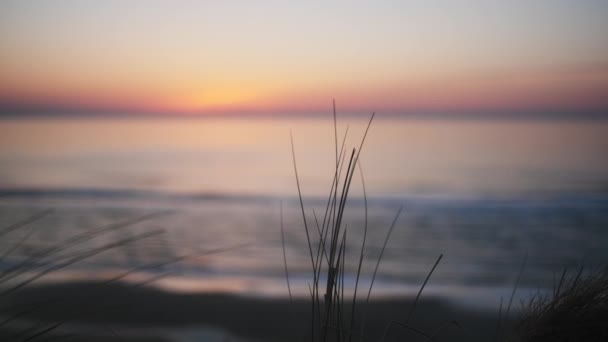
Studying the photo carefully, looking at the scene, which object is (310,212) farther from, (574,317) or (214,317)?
(574,317)

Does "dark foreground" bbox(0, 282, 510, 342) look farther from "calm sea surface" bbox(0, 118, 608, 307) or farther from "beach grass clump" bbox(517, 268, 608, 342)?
"beach grass clump" bbox(517, 268, 608, 342)

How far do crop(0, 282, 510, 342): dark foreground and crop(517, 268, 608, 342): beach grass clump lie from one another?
2.66 m

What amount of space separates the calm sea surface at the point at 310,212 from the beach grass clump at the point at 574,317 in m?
0.10

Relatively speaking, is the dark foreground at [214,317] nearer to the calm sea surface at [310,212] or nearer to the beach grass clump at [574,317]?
the calm sea surface at [310,212]

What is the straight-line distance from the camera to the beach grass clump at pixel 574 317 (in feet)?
4.48

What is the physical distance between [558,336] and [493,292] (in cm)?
475

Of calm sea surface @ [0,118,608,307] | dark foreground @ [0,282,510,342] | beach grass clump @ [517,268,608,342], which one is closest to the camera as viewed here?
beach grass clump @ [517,268,608,342]

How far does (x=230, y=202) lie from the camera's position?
11672mm

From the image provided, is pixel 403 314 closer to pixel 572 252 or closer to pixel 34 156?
pixel 572 252

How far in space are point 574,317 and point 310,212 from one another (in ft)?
30.9

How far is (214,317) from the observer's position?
194 inches

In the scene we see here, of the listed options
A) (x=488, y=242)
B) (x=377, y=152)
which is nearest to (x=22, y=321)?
(x=488, y=242)

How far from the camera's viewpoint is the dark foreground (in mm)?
4371

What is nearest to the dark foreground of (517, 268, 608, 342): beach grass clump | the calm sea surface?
the calm sea surface
